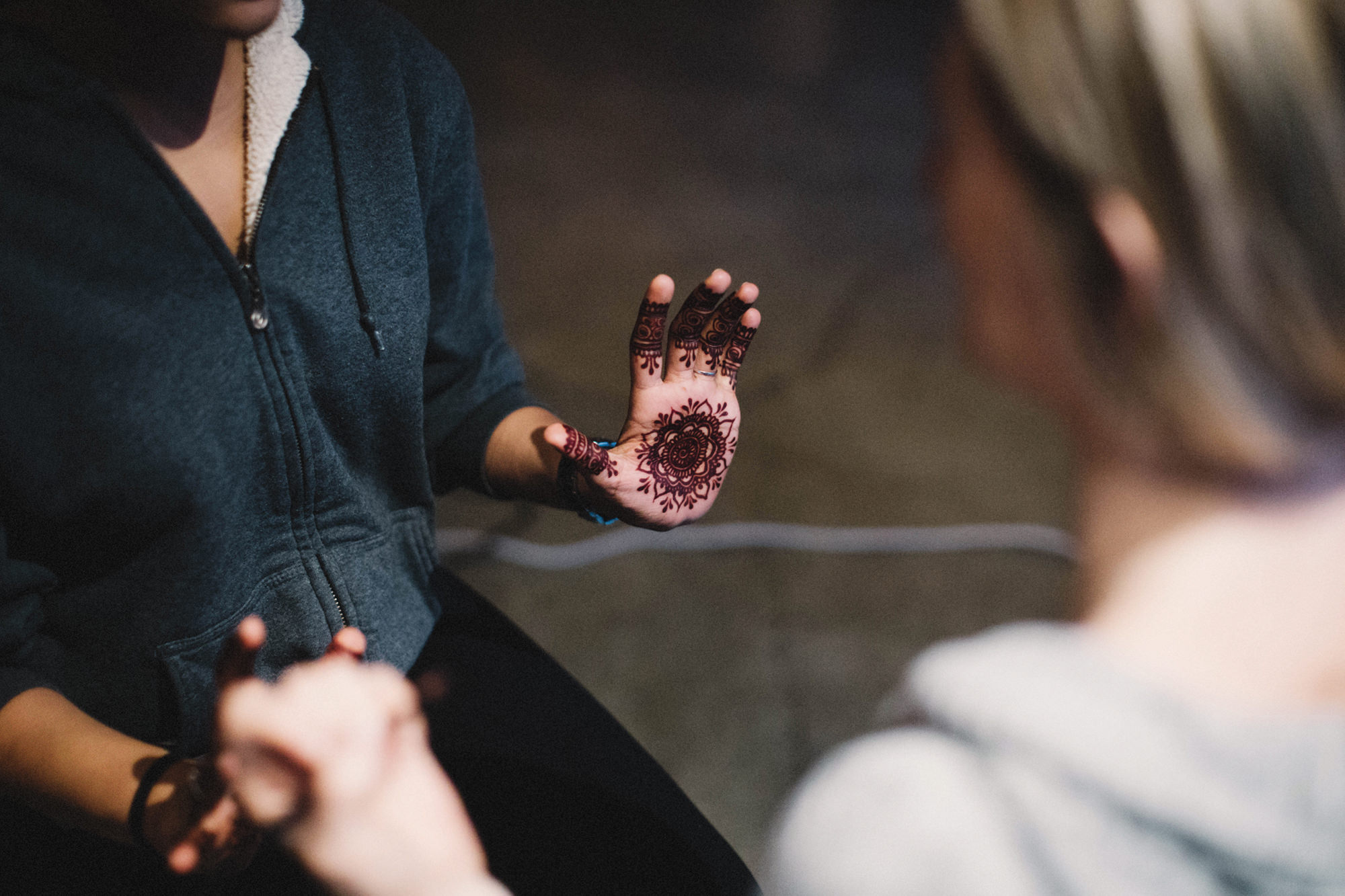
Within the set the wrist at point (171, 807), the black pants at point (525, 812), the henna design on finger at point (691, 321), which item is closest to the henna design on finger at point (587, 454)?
the henna design on finger at point (691, 321)

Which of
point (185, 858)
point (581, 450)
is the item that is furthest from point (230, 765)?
point (581, 450)

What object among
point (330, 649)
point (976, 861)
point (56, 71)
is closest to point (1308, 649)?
point (976, 861)

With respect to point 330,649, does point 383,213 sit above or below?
above

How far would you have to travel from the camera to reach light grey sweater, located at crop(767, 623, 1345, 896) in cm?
36

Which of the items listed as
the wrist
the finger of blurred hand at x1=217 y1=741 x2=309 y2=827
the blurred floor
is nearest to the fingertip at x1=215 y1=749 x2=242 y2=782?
the finger of blurred hand at x1=217 y1=741 x2=309 y2=827

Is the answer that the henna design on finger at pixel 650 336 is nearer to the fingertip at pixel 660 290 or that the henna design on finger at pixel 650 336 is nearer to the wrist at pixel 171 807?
the fingertip at pixel 660 290

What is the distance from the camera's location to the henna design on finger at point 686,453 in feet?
2.50

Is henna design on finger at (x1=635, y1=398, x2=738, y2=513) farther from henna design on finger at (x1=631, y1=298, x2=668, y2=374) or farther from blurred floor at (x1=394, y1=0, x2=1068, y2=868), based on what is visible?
blurred floor at (x1=394, y1=0, x2=1068, y2=868)

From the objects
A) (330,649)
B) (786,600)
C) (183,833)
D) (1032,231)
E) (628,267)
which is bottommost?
(786,600)

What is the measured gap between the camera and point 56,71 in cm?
52

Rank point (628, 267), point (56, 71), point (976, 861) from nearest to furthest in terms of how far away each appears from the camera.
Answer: point (976, 861) < point (56, 71) < point (628, 267)

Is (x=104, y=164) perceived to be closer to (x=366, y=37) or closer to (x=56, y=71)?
(x=56, y=71)

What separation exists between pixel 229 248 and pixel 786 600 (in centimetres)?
128

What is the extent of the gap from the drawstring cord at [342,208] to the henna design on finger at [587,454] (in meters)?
0.18
